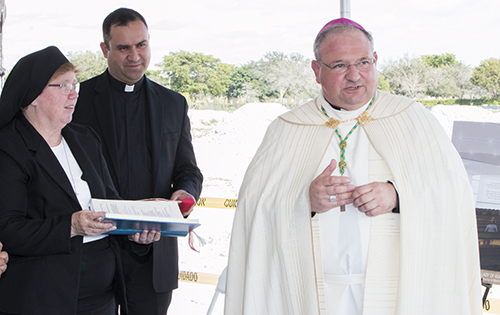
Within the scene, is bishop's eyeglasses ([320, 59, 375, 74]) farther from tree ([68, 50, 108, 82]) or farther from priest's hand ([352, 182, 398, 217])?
tree ([68, 50, 108, 82])

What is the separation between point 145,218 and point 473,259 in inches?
60.0

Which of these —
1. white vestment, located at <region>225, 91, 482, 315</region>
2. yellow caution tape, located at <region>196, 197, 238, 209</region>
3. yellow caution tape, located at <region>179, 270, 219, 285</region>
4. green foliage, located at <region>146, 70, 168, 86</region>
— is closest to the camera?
white vestment, located at <region>225, 91, 482, 315</region>

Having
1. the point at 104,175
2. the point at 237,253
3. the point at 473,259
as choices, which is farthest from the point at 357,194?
the point at 104,175

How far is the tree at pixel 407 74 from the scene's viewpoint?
426 centimetres

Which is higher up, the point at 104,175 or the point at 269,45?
the point at 269,45

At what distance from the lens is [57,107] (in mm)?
2145

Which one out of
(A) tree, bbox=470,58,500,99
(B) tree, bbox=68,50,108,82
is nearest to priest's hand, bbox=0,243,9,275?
(B) tree, bbox=68,50,108,82

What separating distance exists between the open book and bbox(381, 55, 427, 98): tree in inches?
119

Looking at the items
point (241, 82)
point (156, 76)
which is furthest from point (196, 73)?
point (241, 82)

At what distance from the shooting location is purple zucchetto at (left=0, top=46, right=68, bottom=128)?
2066mm

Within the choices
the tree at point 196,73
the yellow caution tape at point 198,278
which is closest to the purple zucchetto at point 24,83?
the yellow caution tape at point 198,278

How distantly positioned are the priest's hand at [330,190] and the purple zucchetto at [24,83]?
1409 millimetres

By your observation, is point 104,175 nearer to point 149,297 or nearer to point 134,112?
point 134,112

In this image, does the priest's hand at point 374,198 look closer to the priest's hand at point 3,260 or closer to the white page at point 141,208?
the white page at point 141,208
